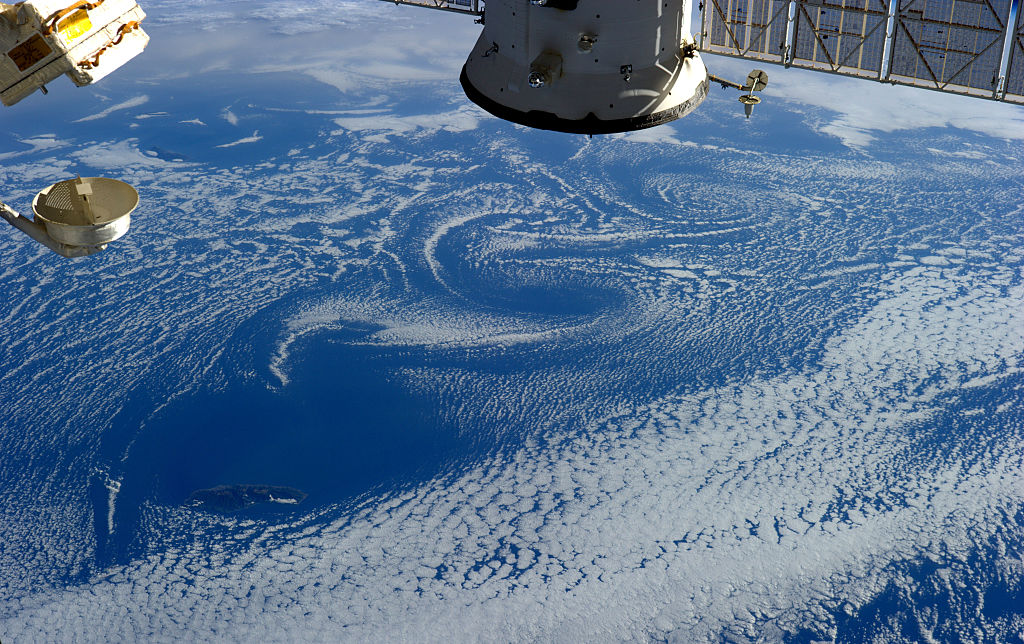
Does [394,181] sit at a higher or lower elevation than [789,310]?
higher

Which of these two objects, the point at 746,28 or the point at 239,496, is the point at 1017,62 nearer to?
the point at 746,28

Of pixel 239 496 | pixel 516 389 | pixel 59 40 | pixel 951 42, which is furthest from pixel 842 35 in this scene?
pixel 239 496

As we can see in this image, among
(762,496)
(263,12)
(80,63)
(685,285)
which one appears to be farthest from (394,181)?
(263,12)

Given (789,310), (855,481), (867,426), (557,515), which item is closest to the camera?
(557,515)

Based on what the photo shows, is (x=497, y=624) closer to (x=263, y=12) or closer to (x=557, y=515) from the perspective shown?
(x=557, y=515)

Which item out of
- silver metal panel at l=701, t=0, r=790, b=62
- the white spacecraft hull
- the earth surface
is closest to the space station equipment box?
the white spacecraft hull

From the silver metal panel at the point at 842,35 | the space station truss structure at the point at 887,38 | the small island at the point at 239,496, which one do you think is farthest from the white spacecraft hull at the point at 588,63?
the small island at the point at 239,496
